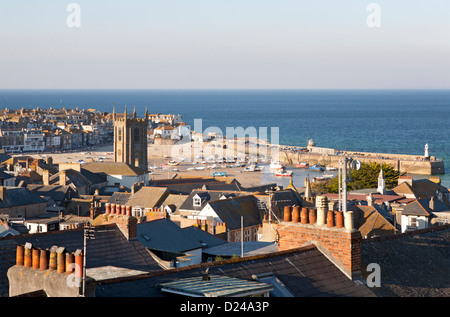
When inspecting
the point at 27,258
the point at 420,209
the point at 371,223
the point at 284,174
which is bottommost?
the point at 284,174

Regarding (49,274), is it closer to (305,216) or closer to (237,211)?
(305,216)

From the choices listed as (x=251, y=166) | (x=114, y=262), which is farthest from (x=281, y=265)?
(x=251, y=166)

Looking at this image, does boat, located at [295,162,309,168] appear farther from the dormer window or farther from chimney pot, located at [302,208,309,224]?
chimney pot, located at [302,208,309,224]

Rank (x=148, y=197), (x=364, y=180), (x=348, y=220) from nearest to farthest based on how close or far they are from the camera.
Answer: (x=348, y=220) → (x=148, y=197) → (x=364, y=180)

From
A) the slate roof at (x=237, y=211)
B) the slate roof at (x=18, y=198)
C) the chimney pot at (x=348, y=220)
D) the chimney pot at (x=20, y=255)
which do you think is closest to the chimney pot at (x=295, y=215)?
the chimney pot at (x=348, y=220)

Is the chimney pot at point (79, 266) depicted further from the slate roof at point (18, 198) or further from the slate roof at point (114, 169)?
the slate roof at point (114, 169)

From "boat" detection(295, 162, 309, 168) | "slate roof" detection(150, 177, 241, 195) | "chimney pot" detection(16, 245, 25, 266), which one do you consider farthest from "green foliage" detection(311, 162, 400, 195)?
"boat" detection(295, 162, 309, 168)

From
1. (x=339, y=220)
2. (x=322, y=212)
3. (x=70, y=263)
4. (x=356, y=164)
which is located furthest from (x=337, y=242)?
(x=70, y=263)
